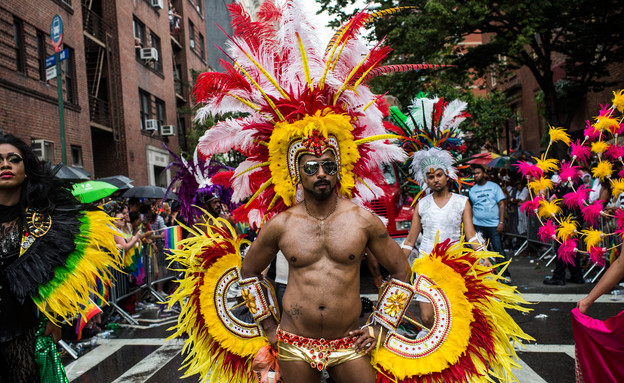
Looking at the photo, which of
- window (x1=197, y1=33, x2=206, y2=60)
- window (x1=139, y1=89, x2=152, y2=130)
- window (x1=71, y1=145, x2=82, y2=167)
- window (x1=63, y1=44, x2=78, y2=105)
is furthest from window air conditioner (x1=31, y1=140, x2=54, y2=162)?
window (x1=197, y1=33, x2=206, y2=60)

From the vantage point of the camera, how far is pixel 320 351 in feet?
9.09

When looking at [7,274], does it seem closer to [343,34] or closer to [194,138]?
[343,34]

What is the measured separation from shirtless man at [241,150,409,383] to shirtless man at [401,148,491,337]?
2066 millimetres

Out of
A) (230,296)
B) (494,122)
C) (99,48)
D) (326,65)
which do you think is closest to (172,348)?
(230,296)

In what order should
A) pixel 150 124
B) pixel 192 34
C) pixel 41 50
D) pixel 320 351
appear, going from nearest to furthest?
pixel 320 351, pixel 41 50, pixel 150 124, pixel 192 34

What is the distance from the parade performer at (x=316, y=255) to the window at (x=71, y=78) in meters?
15.2

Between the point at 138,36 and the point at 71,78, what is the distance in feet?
24.7

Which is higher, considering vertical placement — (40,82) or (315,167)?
(40,82)

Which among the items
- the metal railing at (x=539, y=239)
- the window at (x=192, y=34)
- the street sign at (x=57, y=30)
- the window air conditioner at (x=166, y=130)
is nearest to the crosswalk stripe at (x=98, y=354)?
the street sign at (x=57, y=30)

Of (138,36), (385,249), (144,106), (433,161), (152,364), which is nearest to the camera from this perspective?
(385,249)

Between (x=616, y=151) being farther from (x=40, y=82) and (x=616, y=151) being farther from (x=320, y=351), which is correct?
(x=40, y=82)

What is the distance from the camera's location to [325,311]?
275 cm

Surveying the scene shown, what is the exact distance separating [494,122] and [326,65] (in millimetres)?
24612

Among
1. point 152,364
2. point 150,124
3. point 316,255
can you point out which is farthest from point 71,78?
point 316,255
